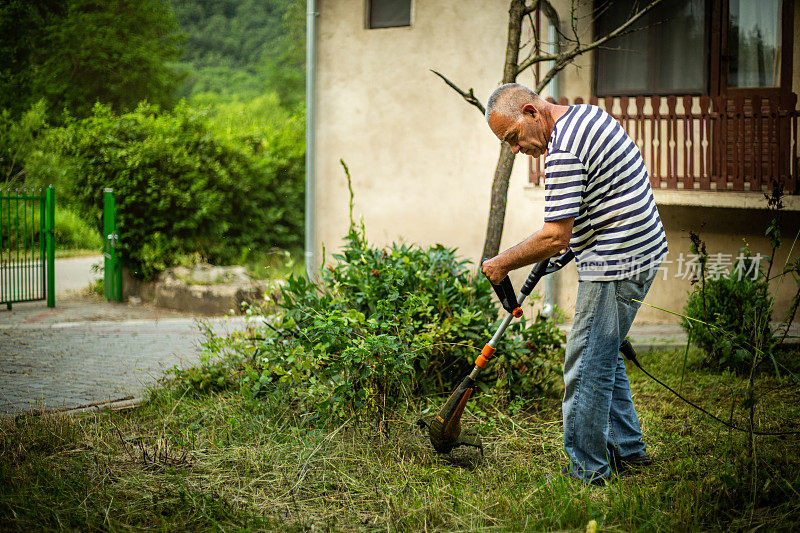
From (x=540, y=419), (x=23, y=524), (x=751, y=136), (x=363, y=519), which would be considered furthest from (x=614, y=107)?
(x=23, y=524)

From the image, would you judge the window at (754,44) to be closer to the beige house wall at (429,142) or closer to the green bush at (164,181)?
the beige house wall at (429,142)

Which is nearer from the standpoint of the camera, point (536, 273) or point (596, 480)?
point (596, 480)

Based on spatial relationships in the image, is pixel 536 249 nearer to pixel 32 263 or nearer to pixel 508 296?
pixel 508 296

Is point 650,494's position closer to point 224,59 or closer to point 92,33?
point 92,33

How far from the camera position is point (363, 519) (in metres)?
3.50

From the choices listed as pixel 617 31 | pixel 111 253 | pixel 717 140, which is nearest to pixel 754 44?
pixel 717 140

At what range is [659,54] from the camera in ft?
30.9

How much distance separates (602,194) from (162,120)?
10029 millimetres

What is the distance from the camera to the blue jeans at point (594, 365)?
12.7ft

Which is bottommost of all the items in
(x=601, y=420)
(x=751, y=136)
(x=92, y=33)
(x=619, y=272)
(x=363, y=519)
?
(x=363, y=519)

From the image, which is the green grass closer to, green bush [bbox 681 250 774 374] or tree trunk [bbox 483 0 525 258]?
green bush [bbox 681 250 774 374]

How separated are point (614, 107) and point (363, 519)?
6.58 m

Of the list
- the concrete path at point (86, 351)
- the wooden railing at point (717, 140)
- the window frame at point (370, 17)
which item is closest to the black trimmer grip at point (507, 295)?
the concrete path at point (86, 351)

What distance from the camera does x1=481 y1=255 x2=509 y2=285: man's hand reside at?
154 inches
